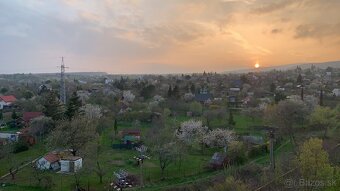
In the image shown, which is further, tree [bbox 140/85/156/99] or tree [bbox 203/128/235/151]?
tree [bbox 140/85/156/99]

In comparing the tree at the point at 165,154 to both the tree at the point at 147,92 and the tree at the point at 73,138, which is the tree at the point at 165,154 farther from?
the tree at the point at 147,92

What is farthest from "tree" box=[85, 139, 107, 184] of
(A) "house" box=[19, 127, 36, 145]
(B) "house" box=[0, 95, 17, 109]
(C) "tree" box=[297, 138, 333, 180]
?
(B) "house" box=[0, 95, 17, 109]

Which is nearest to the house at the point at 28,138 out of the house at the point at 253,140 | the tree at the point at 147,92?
the house at the point at 253,140

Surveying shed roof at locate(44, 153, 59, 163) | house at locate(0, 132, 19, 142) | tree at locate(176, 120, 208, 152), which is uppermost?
tree at locate(176, 120, 208, 152)

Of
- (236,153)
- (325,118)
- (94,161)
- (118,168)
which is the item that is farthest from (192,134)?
(325,118)

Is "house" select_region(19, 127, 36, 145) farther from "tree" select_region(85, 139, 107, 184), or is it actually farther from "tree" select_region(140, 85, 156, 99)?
"tree" select_region(140, 85, 156, 99)

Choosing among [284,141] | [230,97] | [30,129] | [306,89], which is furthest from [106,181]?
[306,89]

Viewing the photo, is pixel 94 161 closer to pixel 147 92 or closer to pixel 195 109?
pixel 195 109
